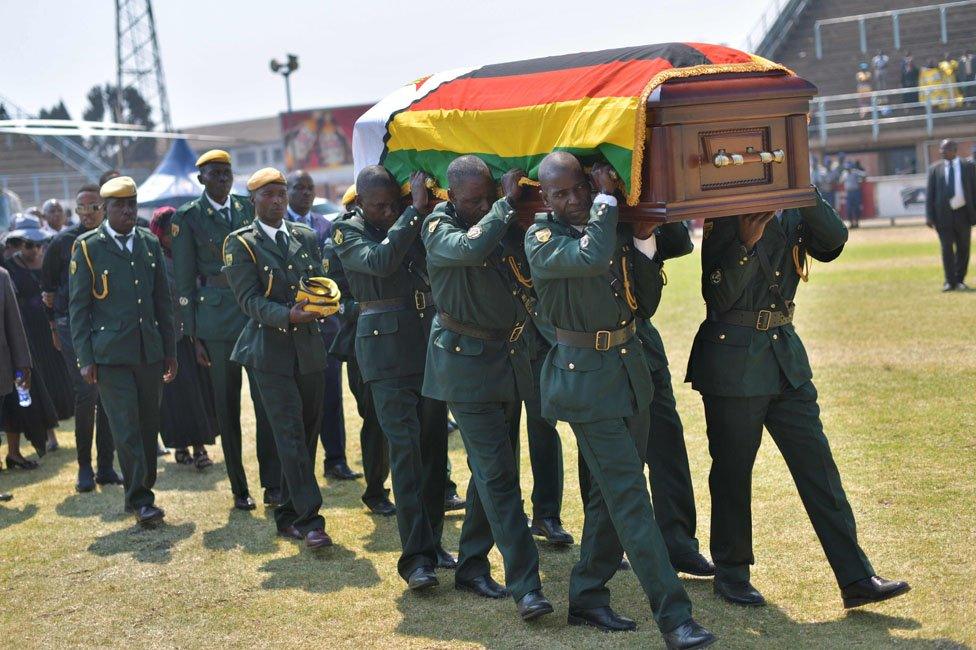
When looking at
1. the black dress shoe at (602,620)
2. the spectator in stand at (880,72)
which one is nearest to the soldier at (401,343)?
the black dress shoe at (602,620)

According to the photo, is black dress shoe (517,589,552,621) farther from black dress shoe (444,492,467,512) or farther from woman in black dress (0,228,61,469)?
woman in black dress (0,228,61,469)

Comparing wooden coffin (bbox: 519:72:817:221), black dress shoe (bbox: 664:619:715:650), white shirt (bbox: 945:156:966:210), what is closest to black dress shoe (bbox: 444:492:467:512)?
black dress shoe (bbox: 664:619:715:650)

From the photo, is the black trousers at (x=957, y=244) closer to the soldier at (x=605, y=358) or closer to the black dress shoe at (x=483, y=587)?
the black dress shoe at (x=483, y=587)

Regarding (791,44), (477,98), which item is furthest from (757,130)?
(791,44)

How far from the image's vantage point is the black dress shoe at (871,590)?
4.80 meters

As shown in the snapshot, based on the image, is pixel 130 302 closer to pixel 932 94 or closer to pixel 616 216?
pixel 616 216

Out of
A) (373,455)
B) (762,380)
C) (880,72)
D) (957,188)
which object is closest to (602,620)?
(762,380)

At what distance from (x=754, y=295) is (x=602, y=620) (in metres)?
1.47

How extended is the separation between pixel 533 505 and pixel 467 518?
0.89 metres

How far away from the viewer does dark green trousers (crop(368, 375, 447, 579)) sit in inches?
224

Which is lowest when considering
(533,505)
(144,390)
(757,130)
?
(533,505)

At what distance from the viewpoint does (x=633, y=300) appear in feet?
15.8

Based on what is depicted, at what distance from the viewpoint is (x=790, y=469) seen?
5.11 meters

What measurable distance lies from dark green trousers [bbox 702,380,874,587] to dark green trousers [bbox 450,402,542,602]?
2.75ft
